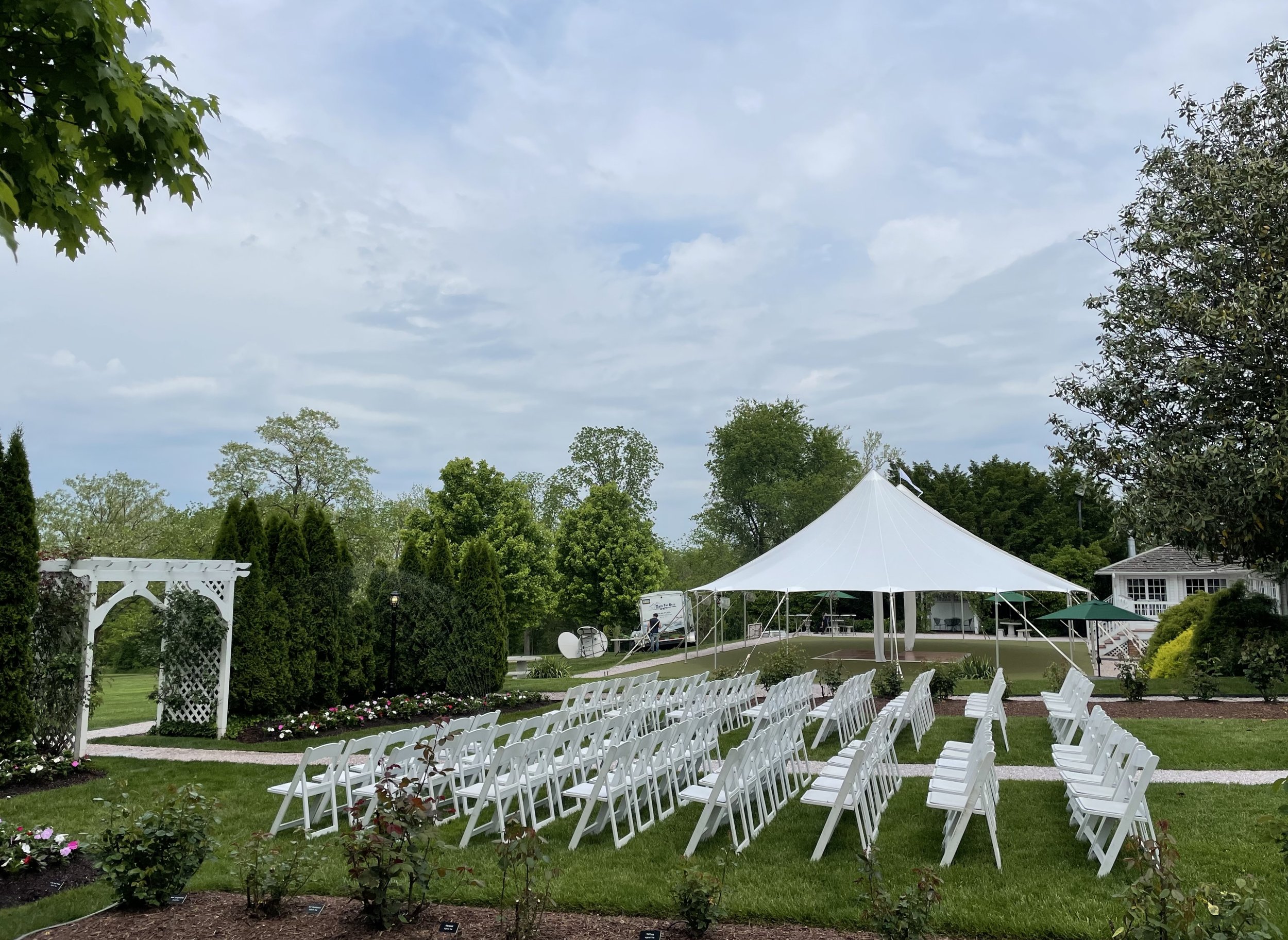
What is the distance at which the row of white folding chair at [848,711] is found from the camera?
350 inches

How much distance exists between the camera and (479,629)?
48.6 feet

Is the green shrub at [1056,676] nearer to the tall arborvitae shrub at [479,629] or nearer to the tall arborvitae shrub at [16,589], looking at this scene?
the tall arborvitae shrub at [479,629]

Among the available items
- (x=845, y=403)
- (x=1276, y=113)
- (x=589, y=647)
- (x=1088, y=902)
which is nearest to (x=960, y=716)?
(x=1088, y=902)

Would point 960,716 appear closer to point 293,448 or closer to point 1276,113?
point 1276,113

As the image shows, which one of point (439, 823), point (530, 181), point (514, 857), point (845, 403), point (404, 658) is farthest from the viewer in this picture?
point (845, 403)

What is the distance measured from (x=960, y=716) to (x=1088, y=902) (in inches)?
291

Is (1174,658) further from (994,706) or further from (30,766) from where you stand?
(30,766)

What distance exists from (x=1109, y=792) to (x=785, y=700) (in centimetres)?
432

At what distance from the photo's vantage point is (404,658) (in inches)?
568

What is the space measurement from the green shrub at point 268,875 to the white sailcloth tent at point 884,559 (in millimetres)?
11342

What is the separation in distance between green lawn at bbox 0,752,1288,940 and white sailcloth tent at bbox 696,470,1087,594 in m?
7.90

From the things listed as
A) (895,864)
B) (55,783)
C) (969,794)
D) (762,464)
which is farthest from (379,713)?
(762,464)

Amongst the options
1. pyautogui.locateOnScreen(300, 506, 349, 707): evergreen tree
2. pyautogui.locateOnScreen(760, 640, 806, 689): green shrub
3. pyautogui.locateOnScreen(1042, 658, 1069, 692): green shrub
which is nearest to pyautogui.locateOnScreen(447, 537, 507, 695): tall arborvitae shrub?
pyautogui.locateOnScreen(300, 506, 349, 707): evergreen tree

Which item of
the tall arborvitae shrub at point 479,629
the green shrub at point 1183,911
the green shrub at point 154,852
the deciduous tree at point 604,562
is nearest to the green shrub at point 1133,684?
the tall arborvitae shrub at point 479,629
